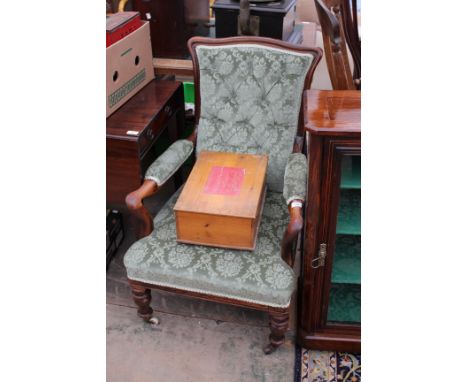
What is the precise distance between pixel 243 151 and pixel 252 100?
0.73 ft

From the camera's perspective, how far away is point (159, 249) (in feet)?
5.69

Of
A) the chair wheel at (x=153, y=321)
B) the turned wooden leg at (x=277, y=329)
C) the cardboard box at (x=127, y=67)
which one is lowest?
the chair wheel at (x=153, y=321)

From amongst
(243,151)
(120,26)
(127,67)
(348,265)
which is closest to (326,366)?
(348,265)

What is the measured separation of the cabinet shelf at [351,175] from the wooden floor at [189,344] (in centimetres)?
78

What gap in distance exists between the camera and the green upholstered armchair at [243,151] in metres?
1.65

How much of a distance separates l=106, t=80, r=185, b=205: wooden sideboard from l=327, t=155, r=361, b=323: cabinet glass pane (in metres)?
0.85

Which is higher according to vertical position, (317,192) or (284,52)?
(284,52)

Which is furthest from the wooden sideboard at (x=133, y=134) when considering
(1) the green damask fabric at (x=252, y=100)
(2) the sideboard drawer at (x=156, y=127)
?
(1) the green damask fabric at (x=252, y=100)

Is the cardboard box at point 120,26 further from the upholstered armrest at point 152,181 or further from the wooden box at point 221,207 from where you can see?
the wooden box at point 221,207

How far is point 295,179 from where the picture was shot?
1.74 m

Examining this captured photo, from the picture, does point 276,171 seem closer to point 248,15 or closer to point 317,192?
point 317,192

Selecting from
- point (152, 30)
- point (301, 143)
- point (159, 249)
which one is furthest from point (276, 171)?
point (152, 30)

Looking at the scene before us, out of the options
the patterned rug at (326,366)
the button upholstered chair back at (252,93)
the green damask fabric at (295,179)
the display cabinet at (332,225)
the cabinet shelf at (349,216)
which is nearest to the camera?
the display cabinet at (332,225)
